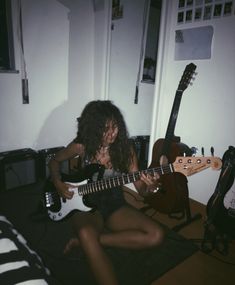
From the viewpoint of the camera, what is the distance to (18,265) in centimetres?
74

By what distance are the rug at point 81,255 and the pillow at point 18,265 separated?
74 centimetres

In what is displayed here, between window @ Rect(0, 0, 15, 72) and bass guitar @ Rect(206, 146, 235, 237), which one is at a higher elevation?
window @ Rect(0, 0, 15, 72)

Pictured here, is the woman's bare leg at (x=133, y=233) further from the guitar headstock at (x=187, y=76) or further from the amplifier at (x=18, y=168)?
the amplifier at (x=18, y=168)

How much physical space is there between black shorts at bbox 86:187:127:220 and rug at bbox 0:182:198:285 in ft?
1.11

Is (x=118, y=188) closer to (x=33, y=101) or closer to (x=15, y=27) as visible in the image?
(x=33, y=101)

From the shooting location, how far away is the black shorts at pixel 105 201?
1549 mm

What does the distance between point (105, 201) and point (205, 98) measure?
1.18 meters

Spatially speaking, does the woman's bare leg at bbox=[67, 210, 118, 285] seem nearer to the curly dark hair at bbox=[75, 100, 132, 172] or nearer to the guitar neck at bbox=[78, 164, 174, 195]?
the guitar neck at bbox=[78, 164, 174, 195]

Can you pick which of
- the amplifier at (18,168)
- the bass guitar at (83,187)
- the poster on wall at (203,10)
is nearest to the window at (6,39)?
the amplifier at (18,168)

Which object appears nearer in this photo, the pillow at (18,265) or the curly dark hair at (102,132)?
the pillow at (18,265)

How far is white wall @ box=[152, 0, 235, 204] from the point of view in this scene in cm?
185

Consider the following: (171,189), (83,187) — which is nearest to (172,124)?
(171,189)

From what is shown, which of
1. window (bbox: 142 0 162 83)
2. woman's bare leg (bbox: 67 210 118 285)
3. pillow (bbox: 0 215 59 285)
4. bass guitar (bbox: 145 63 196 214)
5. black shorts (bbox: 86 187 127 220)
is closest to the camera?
pillow (bbox: 0 215 59 285)

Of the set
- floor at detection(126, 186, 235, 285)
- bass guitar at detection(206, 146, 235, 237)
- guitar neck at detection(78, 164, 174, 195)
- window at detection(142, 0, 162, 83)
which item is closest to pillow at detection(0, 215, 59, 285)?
guitar neck at detection(78, 164, 174, 195)
